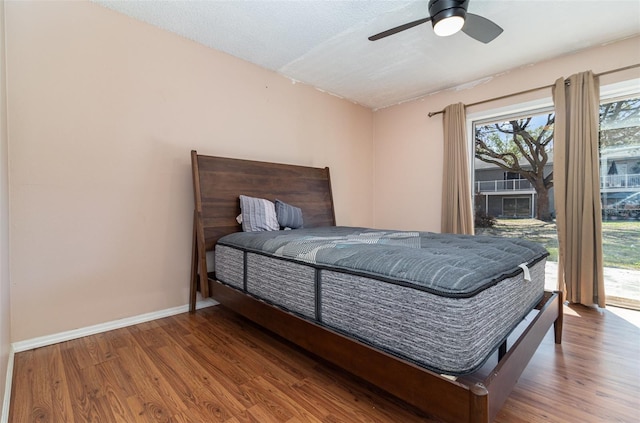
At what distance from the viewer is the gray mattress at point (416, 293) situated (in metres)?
0.94

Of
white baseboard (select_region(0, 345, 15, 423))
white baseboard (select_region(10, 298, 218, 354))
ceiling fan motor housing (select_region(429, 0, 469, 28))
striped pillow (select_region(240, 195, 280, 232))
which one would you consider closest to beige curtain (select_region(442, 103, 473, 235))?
ceiling fan motor housing (select_region(429, 0, 469, 28))

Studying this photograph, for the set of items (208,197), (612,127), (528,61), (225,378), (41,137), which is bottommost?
(225,378)

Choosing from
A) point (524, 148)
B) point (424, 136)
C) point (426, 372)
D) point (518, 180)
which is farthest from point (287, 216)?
point (524, 148)

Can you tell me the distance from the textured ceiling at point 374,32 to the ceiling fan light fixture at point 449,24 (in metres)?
0.27

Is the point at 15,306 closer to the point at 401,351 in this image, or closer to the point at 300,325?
the point at 300,325

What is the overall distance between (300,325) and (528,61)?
3.24m

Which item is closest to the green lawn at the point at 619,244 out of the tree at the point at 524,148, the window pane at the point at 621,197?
the window pane at the point at 621,197

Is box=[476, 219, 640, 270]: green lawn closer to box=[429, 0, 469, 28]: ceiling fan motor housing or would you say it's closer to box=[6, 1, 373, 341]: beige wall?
box=[429, 0, 469, 28]: ceiling fan motor housing

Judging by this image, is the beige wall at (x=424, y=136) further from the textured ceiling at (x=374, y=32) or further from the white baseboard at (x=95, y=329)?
the white baseboard at (x=95, y=329)

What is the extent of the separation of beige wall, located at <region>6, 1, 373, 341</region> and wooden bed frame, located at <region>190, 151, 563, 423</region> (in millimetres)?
208

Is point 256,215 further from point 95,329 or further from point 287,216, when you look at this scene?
point 95,329

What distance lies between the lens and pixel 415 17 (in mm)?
2162

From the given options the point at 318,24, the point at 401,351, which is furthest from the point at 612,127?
the point at 401,351

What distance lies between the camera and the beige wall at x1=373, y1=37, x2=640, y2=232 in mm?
2625
